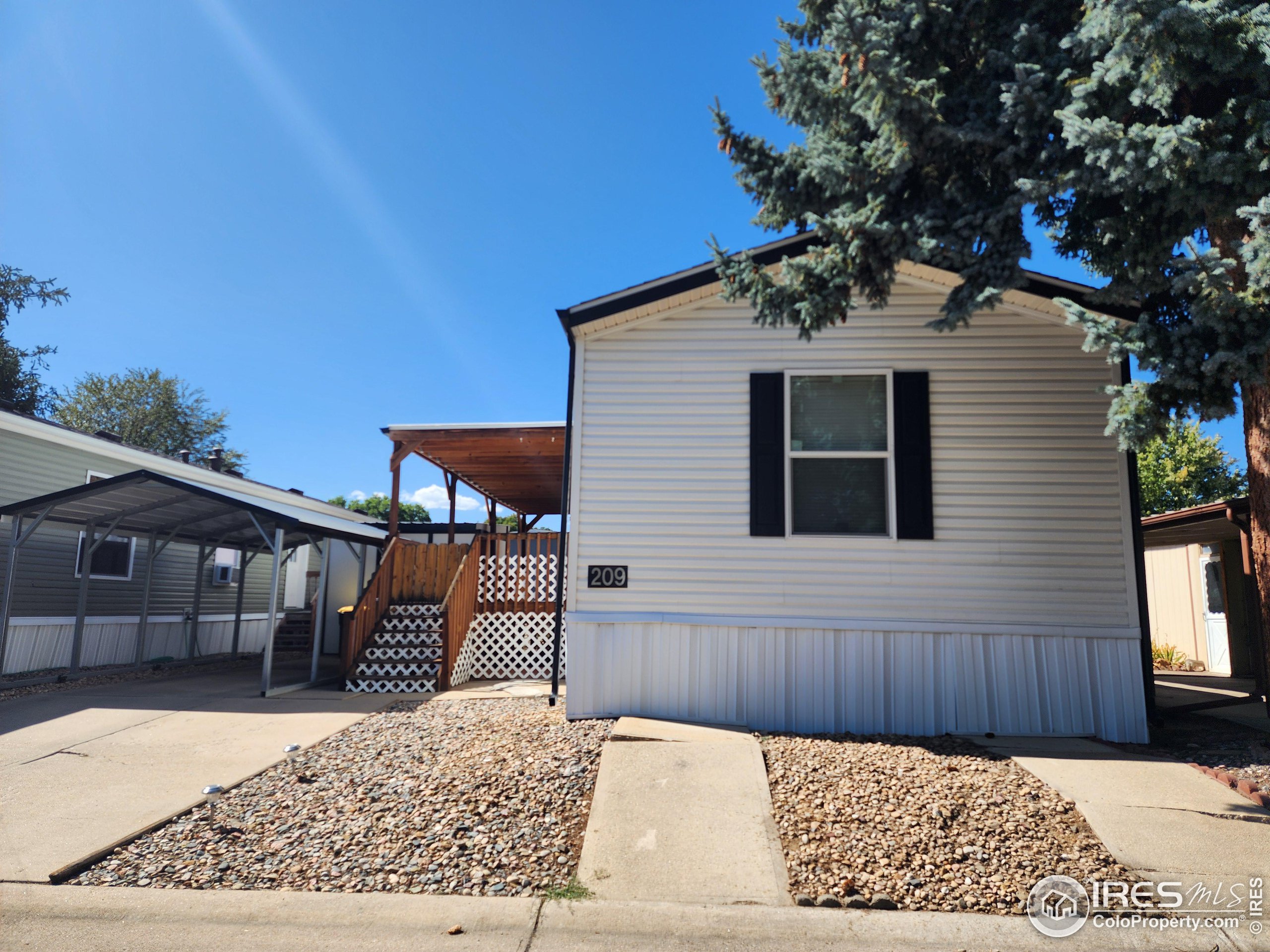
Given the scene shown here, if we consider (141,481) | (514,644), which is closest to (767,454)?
(514,644)

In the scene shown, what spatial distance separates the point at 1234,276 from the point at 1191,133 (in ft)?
3.37

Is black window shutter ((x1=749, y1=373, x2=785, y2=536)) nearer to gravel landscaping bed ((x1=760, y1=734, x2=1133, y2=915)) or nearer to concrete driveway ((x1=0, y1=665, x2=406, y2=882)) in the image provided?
gravel landscaping bed ((x1=760, y1=734, x2=1133, y2=915))

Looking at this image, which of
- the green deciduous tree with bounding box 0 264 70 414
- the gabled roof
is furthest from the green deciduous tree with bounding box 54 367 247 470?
the gabled roof

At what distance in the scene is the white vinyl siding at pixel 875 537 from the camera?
596cm

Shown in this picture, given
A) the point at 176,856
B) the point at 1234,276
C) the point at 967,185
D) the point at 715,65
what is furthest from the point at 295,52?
the point at 1234,276

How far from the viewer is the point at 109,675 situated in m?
10.1

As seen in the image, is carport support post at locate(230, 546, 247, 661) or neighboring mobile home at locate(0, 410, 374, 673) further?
carport support post at locate(230, 546, 247, 661)

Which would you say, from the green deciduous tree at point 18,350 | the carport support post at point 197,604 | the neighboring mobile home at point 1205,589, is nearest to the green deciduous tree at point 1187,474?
the neighboring mobile home at point 1205,589

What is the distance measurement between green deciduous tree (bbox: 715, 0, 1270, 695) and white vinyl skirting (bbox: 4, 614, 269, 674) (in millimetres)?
8791

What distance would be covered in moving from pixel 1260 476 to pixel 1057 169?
95.2 inches

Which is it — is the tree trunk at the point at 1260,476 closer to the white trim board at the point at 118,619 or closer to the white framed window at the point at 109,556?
the white trim board at the point at 118,619

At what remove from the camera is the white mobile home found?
19.4 feet

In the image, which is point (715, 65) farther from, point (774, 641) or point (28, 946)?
point (28, 946)

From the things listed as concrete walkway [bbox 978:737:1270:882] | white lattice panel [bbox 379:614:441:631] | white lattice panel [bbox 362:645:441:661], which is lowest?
concrete walkway [bbox 978:737:1270:882]
